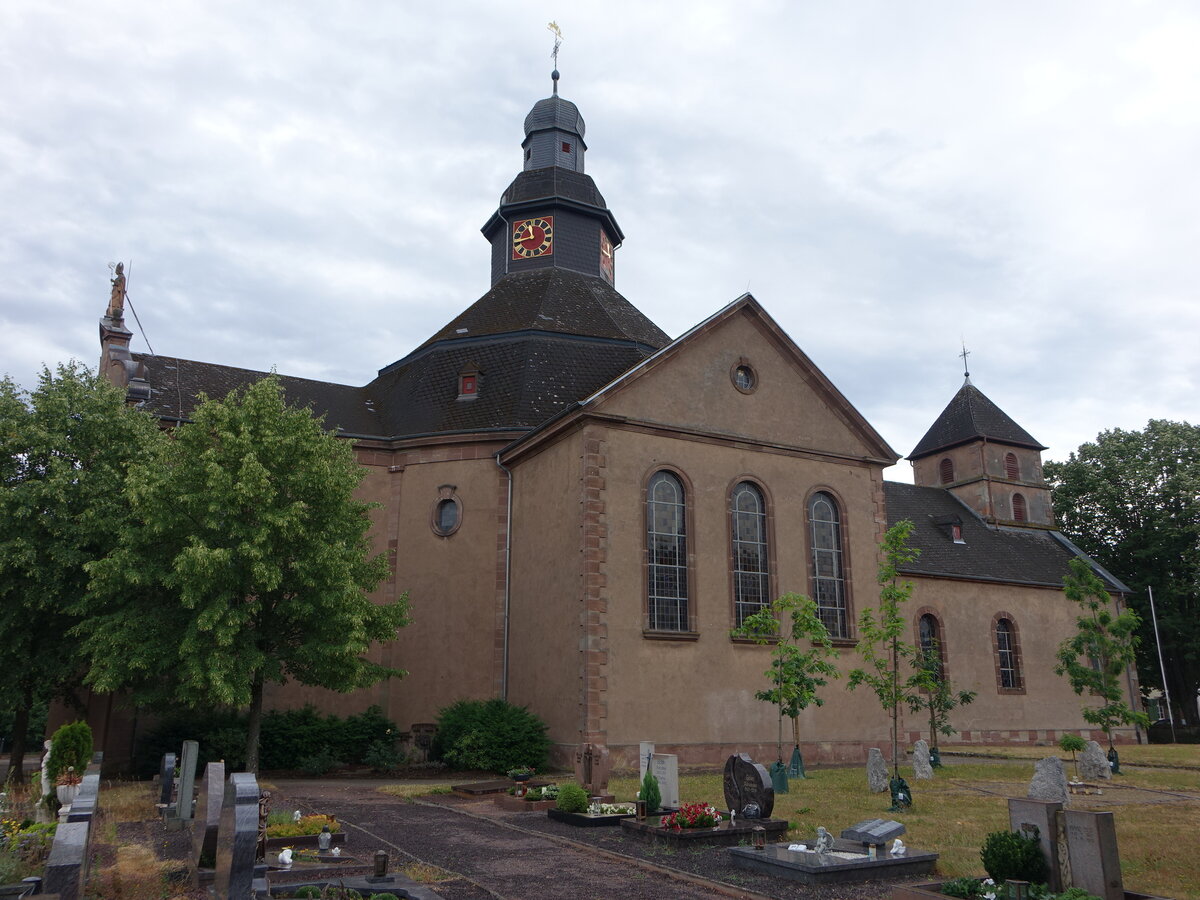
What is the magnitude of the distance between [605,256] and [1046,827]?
28.7 metres

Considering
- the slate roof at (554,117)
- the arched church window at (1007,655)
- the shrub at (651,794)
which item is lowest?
the shrub at (651,794)

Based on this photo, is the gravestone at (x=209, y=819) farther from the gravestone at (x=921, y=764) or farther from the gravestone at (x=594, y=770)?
the gravestone at (x=921, y=764)

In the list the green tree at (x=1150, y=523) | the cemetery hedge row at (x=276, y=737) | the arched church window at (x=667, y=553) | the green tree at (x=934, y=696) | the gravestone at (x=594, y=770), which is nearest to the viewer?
the gravestone at (x=594, y=770)

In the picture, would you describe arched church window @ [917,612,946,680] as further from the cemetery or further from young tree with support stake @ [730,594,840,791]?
the cemetery

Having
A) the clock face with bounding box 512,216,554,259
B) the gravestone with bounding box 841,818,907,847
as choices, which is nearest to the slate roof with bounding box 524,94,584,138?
the clock face with bounding box 512,216,554,259

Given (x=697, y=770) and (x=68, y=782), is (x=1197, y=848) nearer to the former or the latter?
(x=697, y=770)

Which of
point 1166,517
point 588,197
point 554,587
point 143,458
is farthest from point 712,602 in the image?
point 1166,517

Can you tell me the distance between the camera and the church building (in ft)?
70.7

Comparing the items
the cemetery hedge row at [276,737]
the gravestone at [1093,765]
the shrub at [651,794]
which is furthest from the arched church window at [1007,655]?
the shrub at [651,794]

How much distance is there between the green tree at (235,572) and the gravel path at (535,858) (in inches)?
132

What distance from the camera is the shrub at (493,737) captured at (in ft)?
67.8

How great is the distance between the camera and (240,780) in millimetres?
8562

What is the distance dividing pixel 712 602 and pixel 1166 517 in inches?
1302

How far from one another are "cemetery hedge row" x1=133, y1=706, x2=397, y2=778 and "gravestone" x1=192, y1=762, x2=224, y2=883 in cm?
1157
